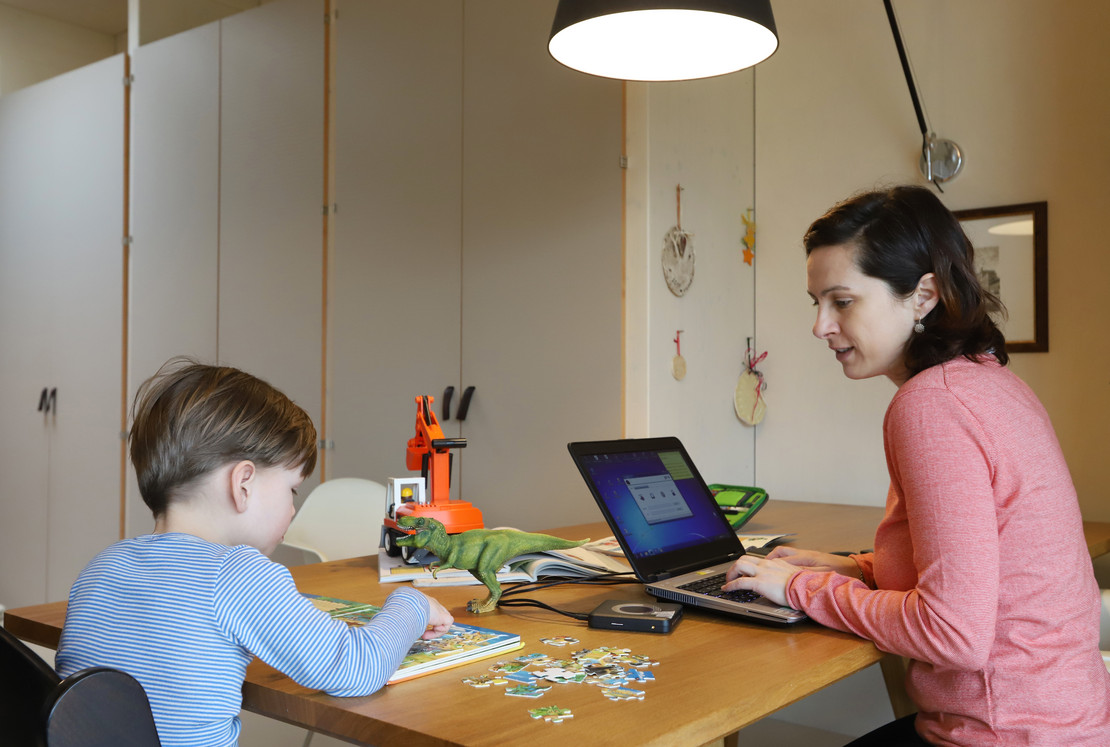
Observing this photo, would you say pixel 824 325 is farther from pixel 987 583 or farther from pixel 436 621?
pixel 436 621

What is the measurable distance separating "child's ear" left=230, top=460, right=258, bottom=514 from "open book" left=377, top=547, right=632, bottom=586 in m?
0.46

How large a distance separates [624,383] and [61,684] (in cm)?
195

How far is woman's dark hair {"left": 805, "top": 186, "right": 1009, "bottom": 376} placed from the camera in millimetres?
1188

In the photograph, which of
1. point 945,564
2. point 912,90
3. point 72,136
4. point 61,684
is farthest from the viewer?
point 72,136

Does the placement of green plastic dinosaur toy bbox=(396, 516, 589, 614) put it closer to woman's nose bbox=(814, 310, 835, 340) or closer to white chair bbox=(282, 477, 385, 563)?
woman's nose bbox=(814, 310, 835, 340)

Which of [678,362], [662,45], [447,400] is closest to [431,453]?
[662,45]

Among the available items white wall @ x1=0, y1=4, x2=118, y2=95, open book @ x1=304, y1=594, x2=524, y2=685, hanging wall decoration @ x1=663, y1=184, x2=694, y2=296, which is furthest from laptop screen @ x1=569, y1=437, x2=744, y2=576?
white wall @ x1=0, y1=4, x2=118, y2=95

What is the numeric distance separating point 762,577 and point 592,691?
1.27 feet

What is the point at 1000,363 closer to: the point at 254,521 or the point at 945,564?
the point at 945,564

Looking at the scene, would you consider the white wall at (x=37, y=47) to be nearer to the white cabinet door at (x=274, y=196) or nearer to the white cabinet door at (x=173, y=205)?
the white cabinet door at (x=173, y=205)

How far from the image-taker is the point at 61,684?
75 centimetres

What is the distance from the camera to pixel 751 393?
285 cm

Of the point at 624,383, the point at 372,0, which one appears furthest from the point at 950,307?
the point at 372,0

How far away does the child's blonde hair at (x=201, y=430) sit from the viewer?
102 centimetres
